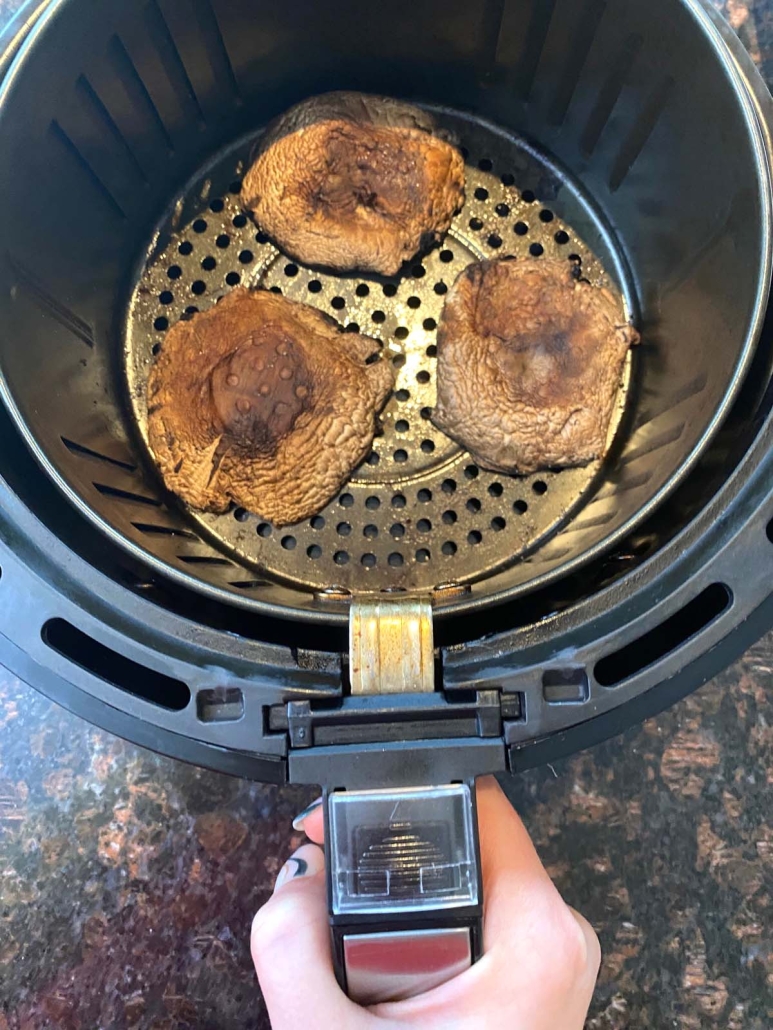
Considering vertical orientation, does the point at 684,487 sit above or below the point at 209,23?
below

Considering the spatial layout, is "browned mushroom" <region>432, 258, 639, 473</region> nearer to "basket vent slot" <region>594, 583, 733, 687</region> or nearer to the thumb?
"basket vent slot" <region>594, 583, 733, 687</region>

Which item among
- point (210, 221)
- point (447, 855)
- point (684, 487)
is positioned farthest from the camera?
point (210, 221)

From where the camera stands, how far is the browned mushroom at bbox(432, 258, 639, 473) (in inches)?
31.9

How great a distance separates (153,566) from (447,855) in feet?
1.01

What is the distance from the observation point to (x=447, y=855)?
19.3 inches

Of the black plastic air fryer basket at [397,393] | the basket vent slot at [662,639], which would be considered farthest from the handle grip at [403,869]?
the basket vent slot at [662,639]

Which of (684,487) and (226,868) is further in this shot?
(226,868)

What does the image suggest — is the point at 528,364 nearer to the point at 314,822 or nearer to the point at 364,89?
the point at 364,89

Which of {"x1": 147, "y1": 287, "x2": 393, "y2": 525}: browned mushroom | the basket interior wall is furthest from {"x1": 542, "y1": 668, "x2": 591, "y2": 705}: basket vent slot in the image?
{"x1": 147, "y1": 287, "x2": 393, "y2": 525}: browned mushroom

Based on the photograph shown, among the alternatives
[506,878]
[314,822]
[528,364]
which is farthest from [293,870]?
[528,364]

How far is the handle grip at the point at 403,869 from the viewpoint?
1.59ft

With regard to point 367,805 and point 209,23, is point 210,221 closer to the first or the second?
point 209,23

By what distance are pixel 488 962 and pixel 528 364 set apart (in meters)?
0.59

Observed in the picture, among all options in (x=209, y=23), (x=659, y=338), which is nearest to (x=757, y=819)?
(x=659, y=338)
